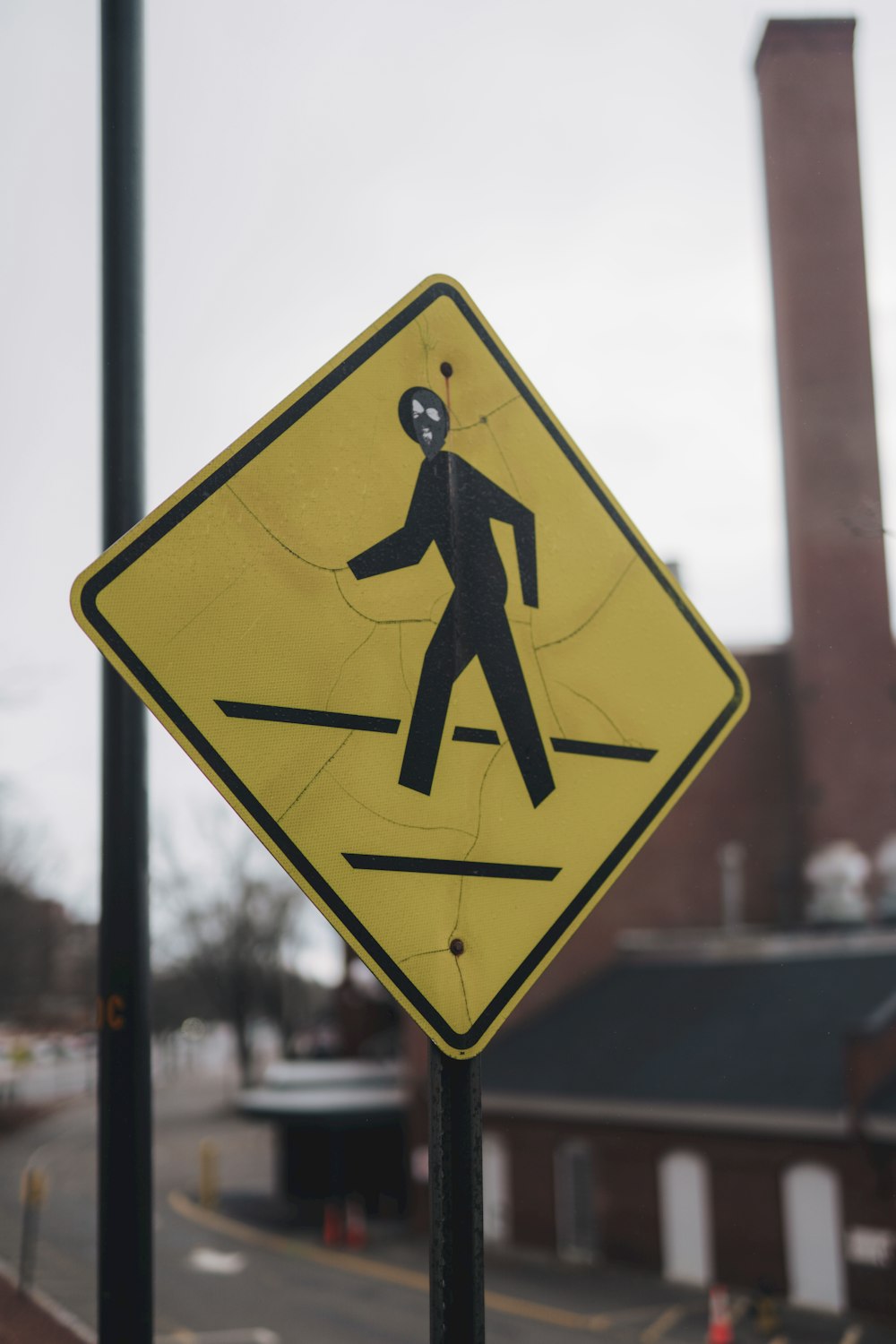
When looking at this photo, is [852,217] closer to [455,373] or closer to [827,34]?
[827,34]

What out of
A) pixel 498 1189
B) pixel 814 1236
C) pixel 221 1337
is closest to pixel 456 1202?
pixel 221 1337

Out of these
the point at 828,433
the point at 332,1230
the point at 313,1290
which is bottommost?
the point at 332,1230

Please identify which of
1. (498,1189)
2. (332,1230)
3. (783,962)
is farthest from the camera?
(332,1230)

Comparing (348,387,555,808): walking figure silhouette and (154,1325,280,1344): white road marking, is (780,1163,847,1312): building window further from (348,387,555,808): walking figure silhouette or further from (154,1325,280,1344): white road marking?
(348,387,555,808): walking figure silhouette

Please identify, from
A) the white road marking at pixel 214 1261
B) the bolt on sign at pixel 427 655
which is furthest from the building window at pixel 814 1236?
the bolt on sign at pixel 427 655

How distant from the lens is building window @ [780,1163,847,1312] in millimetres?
18531

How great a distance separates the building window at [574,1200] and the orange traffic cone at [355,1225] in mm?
4486

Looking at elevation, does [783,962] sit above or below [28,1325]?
above

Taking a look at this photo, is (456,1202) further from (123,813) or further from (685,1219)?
(685,1219)

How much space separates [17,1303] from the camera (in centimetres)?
1129

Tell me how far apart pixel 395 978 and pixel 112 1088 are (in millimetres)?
1659

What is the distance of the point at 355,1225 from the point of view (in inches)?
1025

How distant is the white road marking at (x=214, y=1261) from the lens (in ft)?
72.2

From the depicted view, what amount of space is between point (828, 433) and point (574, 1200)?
56.7 ft
